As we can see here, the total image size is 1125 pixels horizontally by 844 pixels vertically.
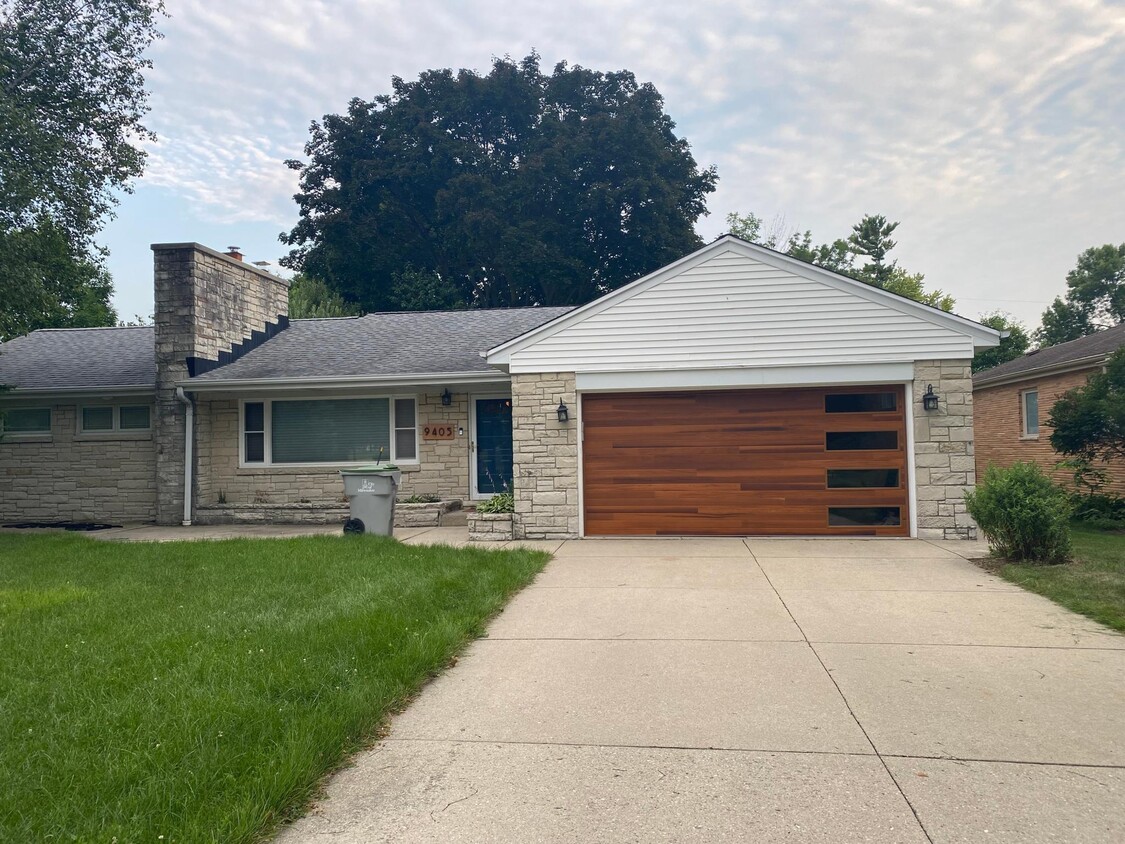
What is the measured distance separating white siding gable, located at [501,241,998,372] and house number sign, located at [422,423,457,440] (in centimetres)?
282

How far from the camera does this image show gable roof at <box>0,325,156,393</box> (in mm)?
15039

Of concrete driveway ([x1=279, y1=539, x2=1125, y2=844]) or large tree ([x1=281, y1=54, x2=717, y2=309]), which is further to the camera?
large tree ([x1=281, y1=54, x2=717, y2=309])

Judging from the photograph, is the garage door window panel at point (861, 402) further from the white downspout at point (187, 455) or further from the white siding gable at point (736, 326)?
the white downspout at point (187, 455)

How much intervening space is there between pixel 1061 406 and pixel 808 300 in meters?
6.05

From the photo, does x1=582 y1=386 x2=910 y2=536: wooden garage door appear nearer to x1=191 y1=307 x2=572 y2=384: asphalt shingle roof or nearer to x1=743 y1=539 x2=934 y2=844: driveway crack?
x1=191 y1=307 x2=572 y2=384: asphalt shingle roof

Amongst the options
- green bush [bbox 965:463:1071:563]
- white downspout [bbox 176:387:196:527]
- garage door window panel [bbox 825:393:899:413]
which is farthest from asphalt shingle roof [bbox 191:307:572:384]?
green bush [bbox 965:463:1071:563]

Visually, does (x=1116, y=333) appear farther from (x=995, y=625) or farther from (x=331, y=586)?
(x=331, y=586)

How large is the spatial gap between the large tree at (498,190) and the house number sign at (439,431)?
16.6 meters

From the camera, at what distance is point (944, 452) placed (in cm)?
1106

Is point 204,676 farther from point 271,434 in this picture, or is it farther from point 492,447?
point 271,434

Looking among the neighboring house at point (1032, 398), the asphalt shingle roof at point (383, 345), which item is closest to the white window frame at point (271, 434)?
the asphalt shingle roof at point (383, 345)

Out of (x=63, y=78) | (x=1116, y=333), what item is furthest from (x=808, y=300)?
(x=63, y=78)

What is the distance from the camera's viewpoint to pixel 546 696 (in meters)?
4.89

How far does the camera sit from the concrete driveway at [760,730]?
3336 millimetres
